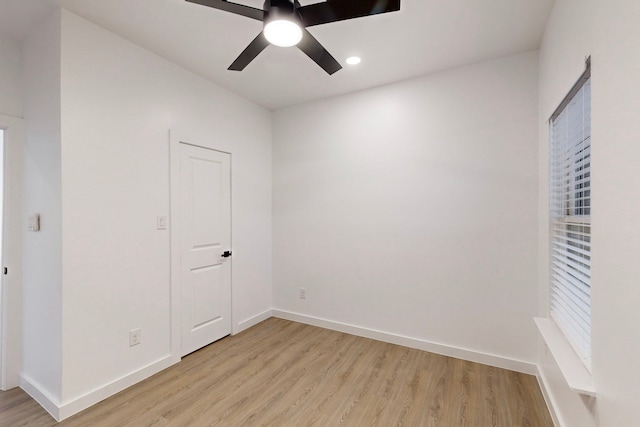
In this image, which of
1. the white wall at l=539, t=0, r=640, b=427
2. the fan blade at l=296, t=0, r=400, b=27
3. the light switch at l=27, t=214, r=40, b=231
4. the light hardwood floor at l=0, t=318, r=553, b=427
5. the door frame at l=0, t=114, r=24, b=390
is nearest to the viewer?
the white wall at l=539, t=0, r=640, b=427

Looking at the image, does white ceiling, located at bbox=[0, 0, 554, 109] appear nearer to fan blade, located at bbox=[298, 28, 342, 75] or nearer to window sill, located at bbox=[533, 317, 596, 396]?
fan blade, located at bbox=[298, 28, 342, 75]

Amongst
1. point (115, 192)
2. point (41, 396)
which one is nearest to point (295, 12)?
point (115, 192)

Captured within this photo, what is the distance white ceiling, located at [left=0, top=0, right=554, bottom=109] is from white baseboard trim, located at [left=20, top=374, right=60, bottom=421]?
264cm

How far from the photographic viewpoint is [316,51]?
6.08 feet

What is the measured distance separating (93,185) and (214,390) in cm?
179

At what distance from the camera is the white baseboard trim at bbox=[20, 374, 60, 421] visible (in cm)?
195

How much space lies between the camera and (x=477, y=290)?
2.68 m

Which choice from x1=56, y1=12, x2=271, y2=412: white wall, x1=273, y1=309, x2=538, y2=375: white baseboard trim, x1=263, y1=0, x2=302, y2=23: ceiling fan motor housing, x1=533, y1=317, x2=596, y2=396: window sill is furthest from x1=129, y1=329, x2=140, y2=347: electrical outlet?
x1=533, y1=317, x2=596, y2=396: window sill

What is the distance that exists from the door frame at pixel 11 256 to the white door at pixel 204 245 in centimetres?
115

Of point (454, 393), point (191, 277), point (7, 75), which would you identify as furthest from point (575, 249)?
point (7, 75)

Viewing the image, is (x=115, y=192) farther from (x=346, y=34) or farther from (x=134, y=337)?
(x=346, y=34)

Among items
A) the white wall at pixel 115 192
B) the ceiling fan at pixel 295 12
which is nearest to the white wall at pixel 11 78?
the white wall at pixel 115 192

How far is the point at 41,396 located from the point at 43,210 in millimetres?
1336

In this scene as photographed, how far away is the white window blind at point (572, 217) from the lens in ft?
4.91
